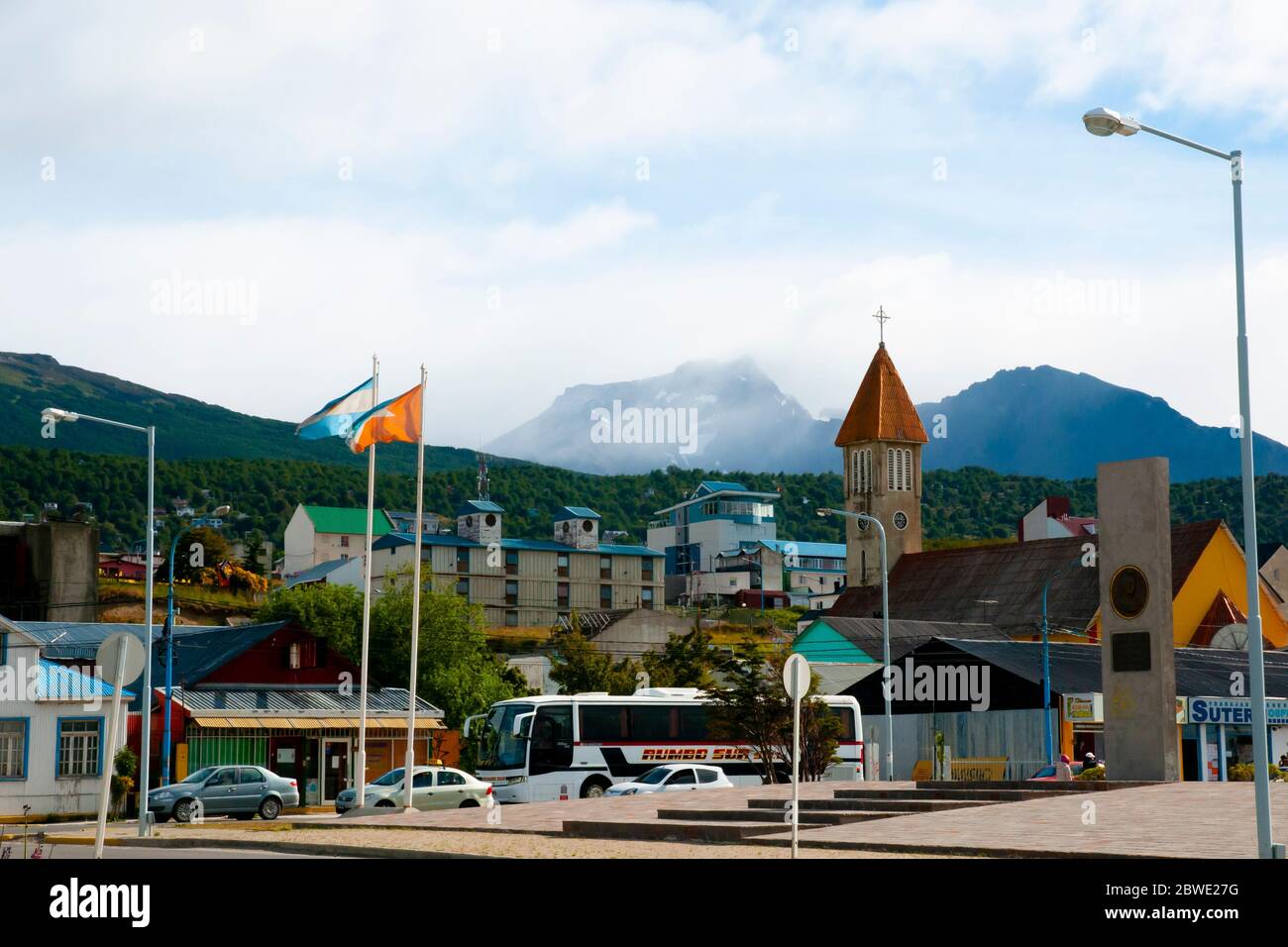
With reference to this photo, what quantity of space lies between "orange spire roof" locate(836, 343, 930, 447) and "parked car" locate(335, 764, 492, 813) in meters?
70.1

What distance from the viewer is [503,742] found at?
4212cm

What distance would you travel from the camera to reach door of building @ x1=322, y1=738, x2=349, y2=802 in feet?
169

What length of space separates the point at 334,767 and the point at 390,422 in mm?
23443

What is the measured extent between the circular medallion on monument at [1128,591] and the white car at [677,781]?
36.4ft

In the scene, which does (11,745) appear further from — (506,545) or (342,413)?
(506,545)

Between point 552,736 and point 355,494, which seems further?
point 355,494

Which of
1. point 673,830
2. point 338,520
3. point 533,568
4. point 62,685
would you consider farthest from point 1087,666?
point 338,520

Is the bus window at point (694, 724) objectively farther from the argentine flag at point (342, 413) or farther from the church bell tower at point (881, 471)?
the church bell tower at point (881, 471)

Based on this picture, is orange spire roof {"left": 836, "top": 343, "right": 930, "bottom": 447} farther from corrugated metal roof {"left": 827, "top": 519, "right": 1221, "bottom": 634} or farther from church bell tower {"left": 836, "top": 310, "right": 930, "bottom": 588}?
corrugated metal roof {"left": 827, "top": 519, "right": 1221, "bottom": 634}

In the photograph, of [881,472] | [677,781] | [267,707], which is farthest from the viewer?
[881,472]

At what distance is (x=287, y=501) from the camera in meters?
162

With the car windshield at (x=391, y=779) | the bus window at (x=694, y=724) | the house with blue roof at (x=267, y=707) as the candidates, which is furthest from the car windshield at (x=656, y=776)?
the house with blue roof at (x=267, y=707)

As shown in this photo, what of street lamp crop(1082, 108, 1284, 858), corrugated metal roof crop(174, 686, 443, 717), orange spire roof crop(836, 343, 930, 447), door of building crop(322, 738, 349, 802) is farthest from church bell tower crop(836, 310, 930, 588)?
street lamp crop(1082, 108, 1284, 858)
